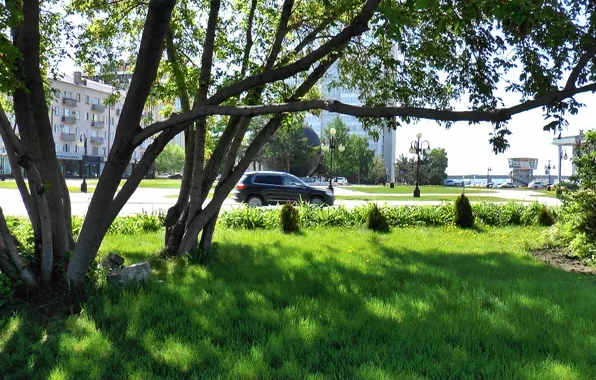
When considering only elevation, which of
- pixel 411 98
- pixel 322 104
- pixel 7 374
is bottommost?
pixel 7 374

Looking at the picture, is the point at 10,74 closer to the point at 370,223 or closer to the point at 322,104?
the point at 322,104

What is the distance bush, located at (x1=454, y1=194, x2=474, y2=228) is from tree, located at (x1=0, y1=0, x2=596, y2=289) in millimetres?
5669

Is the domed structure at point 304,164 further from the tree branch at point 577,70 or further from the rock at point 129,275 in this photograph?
the tree branch at point 577,70

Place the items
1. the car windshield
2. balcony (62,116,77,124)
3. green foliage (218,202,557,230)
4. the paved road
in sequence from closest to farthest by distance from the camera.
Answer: green foliage (218,202,557,230)
the paved road
the car windshield
balcony (62,116,77,124)

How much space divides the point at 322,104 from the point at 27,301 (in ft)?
12.4

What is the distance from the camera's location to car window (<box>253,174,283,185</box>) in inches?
803

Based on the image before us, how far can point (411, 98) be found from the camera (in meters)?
8.13

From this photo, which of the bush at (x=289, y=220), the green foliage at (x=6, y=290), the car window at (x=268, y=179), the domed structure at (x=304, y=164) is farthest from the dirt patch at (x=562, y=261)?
the domed structure at (x=304, y=164)

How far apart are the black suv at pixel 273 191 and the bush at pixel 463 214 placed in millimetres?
7067

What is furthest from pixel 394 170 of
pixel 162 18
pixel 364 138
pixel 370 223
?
pixel 162 18

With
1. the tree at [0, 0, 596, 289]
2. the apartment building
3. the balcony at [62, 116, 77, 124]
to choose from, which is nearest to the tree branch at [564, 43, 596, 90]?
the tree at [0, 0, 596, 289]

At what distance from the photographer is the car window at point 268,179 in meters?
20.4

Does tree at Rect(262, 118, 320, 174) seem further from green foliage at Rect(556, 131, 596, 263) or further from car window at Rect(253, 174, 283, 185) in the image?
green foliage at Rect(556, 131, 596, 263)

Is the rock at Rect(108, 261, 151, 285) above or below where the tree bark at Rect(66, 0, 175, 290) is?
below
